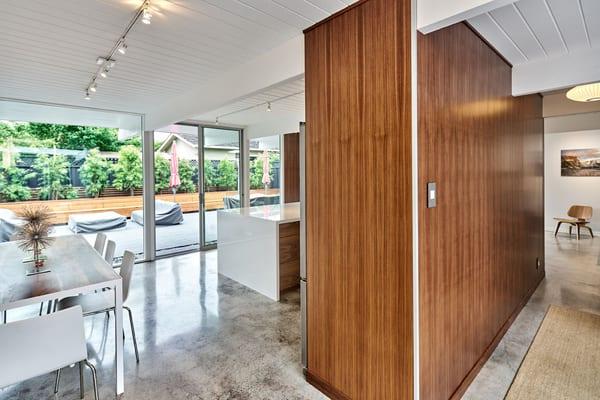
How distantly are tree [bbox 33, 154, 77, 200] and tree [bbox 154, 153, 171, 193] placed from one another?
1.23 metres

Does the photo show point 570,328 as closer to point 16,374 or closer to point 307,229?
point 307,229

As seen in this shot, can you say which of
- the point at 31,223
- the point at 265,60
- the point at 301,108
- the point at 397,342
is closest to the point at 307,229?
the point at 397,342

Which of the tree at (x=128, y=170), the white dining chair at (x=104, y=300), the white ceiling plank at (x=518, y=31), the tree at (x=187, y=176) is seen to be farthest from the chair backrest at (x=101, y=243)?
the white ceiling plank at (x=518, y=31)

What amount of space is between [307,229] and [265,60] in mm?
1489

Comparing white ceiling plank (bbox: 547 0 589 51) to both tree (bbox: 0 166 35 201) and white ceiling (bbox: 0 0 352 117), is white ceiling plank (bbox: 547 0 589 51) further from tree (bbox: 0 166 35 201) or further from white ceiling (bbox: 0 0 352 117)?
tree (bbox: 0 166 35 201)

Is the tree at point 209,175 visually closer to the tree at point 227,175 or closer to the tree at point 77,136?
the tree at point 227,175

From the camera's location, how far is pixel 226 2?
193 cm

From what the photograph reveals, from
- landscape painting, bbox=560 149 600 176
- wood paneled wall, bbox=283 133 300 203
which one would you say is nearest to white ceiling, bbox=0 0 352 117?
wood paneled wall, bbox=283 133 300 203

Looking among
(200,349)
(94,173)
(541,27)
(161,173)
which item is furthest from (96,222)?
(541,27)

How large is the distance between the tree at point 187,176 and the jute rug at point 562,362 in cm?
555

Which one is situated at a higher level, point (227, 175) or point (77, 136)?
point (77, 136)

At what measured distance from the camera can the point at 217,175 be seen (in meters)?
6.61

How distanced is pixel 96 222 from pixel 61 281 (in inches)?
138

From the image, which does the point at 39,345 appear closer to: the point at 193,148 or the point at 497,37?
the point at 497,37
